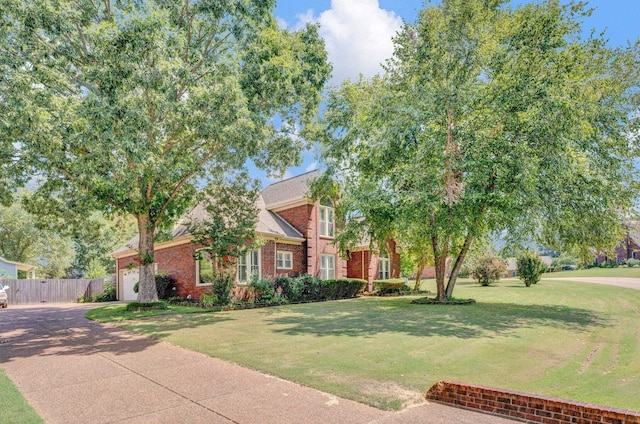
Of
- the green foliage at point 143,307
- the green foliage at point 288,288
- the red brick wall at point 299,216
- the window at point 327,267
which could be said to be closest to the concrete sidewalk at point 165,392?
the green foliage at point 143,307

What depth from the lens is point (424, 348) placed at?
8.37 meters

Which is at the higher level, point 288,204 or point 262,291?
point 288,204

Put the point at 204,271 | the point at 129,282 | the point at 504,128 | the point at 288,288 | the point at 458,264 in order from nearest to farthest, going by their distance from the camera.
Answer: the point at 504,128
the point at 458,264
the point at 288,288
the point at 204,271
the point at 129,282

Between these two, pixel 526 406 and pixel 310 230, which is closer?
pixel 526 406

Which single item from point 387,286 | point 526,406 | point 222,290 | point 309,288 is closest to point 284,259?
point 309,288

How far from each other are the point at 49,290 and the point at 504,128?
29568 millimetres

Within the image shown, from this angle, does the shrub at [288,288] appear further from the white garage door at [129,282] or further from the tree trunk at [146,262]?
the white garage door at [129,282]

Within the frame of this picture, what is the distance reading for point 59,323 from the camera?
1348 cm

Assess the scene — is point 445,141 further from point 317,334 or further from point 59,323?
point 59,323

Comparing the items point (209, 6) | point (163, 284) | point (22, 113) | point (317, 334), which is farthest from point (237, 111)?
point (163, 284)

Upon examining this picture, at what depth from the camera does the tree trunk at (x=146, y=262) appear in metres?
16.5

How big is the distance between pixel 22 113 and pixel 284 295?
12886mm

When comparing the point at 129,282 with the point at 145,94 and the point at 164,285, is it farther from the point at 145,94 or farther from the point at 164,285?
the point at 145,94

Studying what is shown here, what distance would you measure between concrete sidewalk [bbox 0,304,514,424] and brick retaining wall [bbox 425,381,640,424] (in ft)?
0.55
